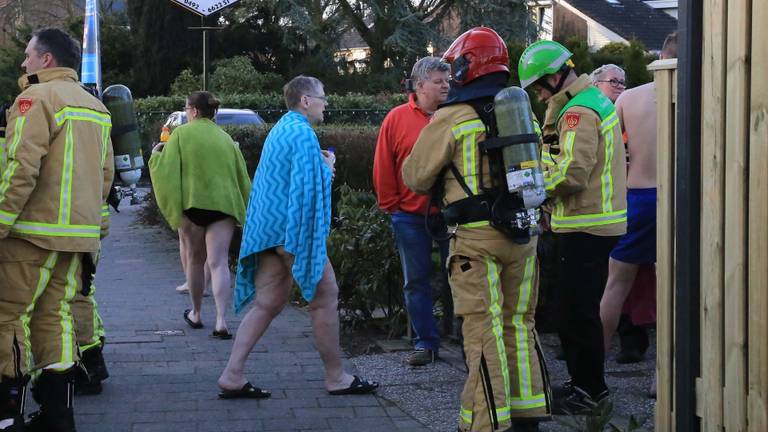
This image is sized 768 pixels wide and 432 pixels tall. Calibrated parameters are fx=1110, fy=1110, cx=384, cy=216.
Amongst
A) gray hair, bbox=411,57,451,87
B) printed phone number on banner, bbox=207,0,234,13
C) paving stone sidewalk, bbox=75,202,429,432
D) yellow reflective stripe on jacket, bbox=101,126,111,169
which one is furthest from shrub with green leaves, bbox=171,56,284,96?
yellow reflective stripe on jacket, bbox=101,126,111,169

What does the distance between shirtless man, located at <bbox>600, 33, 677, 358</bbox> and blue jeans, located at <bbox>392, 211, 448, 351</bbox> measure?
1083 millimetres

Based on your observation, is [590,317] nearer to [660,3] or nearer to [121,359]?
[121,359]

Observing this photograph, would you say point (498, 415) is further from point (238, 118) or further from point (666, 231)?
point (238, 118)

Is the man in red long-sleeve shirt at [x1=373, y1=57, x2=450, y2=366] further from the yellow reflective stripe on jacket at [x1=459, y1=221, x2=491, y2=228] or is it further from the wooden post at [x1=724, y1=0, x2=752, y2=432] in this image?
the wooden post at [x1=724, y1=0, x2=752, y2=432]

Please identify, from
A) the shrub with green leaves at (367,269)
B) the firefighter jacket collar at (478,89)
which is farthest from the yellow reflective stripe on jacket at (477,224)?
the shrub with green leaves at (367,269)

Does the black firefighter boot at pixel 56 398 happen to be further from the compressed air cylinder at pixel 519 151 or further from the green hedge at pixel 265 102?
the green hedge at pixel 265 102

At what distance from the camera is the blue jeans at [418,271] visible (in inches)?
278

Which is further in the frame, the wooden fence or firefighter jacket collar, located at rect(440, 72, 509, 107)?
firefighter jacket collar, located at rect(440, 72, 509, 107)

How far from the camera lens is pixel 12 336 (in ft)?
16.9

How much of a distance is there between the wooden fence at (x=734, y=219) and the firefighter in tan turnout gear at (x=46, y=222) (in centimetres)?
288

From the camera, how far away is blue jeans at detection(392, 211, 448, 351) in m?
7.05

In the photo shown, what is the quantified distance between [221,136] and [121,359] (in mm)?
1845

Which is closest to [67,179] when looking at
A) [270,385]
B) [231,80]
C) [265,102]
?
[270,385]

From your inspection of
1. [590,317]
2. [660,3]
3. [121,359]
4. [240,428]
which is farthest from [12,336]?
[660,3]
